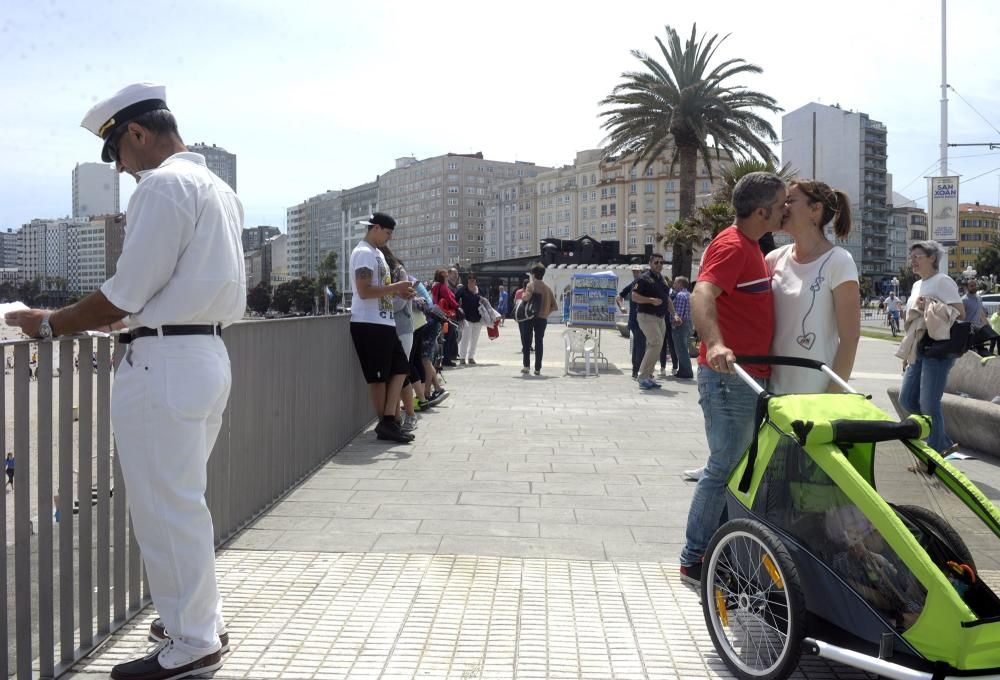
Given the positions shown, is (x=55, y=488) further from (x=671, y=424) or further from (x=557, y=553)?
(x=671, y=424)

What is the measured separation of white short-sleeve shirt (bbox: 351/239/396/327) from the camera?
7328mm

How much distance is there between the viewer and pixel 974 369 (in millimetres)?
8844

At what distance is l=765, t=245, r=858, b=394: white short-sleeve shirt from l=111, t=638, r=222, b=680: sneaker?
268 cm

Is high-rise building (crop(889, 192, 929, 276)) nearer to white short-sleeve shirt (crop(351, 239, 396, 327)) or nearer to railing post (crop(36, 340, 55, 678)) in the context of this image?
white short-sleeve shirt (crop(351, 239, 396, 327))

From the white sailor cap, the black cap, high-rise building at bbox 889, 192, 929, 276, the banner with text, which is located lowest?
the white sailor cap

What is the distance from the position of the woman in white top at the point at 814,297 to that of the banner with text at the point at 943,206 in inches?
883

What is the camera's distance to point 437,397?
34.9 feet

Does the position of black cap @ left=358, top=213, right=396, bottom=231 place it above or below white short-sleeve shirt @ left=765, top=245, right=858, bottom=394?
above

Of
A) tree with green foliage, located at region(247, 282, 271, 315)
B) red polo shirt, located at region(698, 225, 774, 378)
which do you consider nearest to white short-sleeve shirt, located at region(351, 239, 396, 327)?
red polo shirt, located at region(698, 225, 774, 378)

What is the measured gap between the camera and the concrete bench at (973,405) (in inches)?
297

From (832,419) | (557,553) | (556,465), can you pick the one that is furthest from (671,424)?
(832,419)

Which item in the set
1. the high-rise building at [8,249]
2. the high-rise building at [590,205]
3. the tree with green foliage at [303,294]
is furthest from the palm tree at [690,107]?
the tree with green foliage at [303,294]

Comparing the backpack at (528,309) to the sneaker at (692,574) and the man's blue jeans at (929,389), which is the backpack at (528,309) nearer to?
the man's blue jeans at (929,389)

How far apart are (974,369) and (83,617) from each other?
861 centimetres
